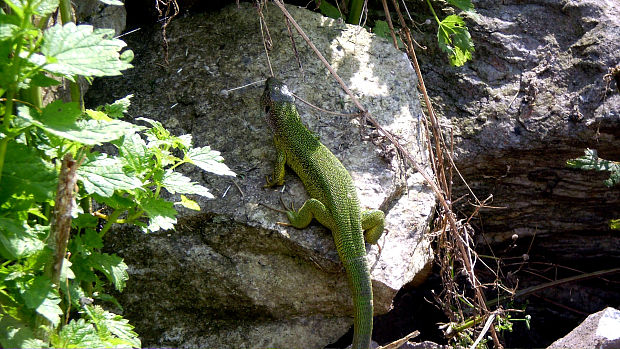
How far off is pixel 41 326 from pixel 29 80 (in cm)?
107

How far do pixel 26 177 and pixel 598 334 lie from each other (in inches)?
150

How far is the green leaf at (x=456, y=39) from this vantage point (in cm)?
529

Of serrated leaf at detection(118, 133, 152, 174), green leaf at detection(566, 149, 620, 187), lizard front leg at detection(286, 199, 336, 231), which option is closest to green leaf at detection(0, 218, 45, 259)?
serrated leaf at detection(118, 133, 152, 174)

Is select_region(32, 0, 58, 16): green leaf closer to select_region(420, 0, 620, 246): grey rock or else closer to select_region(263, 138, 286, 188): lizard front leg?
select_region(263, 138, 286, 188): lizard front leg

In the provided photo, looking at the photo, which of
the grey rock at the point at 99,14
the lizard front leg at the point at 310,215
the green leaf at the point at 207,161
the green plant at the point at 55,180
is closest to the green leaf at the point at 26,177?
the green plant at the point at 55,180

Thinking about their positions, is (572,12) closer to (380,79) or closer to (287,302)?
(380,79)

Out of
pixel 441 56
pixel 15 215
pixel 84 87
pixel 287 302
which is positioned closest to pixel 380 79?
pixel 441 56

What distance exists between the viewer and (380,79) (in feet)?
17.3

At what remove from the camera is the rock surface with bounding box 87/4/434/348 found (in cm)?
437

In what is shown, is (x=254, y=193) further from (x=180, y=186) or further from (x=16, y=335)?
(x=16, y=335)

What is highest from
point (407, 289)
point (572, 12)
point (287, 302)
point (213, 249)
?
point (572, 12)

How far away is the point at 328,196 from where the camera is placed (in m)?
4.45

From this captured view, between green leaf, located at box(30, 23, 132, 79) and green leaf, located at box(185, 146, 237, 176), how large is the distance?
79cm

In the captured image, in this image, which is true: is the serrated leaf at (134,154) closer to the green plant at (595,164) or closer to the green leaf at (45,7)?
the green leaf at (45,7)
